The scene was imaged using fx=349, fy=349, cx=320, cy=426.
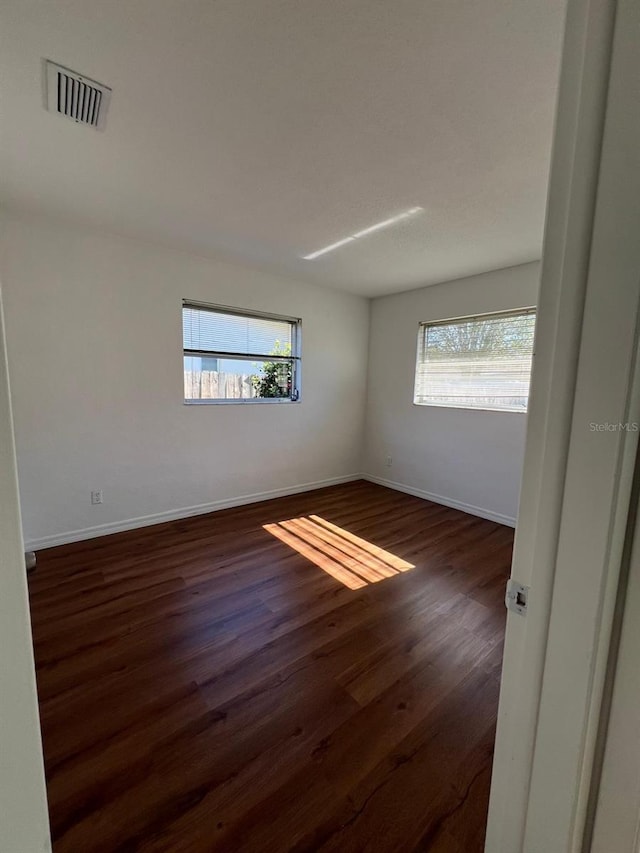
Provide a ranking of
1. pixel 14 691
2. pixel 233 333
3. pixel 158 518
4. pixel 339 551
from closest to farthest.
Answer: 1. pixel 14 691
2. pixel 339 551
3. pixel 158 518
4. pixel 233 333

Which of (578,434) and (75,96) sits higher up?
(75,96)

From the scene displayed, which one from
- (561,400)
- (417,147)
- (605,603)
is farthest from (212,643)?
(417,147)

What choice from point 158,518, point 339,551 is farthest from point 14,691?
point 158,518

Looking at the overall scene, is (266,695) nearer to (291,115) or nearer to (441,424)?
(291,115)

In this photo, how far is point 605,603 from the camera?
55 cm

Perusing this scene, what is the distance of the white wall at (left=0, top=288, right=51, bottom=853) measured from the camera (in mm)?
461

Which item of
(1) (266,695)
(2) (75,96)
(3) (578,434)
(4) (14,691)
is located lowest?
(1) (266,695)

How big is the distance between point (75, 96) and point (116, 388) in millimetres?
1946

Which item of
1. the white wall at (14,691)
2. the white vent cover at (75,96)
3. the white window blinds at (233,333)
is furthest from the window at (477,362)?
the white wall at (14,691)

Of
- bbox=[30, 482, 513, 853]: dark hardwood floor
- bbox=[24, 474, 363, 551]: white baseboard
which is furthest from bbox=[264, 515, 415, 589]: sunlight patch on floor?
bbox=[24, 474, 363, 551]: white baseboard

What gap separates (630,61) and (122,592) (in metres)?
2.87

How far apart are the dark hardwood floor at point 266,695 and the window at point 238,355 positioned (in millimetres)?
1554

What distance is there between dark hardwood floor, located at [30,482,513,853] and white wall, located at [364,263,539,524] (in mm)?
924

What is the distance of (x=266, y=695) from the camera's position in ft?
4.94
